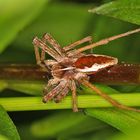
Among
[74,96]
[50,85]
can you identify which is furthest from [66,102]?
[50,85]

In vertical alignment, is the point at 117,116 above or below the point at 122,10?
below

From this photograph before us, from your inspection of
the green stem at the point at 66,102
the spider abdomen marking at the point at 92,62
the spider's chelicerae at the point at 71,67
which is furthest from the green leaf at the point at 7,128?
the spider abdomen marking at the point at 92,62

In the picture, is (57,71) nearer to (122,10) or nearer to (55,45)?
(55,45)

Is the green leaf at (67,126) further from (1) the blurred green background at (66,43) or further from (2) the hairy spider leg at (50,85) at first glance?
(2) the hairy spider leg at (50,85)

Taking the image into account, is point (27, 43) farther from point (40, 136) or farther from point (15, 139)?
point (15, 139)

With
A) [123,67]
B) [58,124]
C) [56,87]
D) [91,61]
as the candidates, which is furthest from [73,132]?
[123,67]

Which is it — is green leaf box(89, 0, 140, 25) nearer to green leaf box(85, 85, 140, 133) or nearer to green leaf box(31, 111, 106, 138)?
green leaf box(85, 85, 140, 133)

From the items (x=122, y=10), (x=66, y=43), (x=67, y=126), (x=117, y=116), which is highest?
(x=122, y=10)
